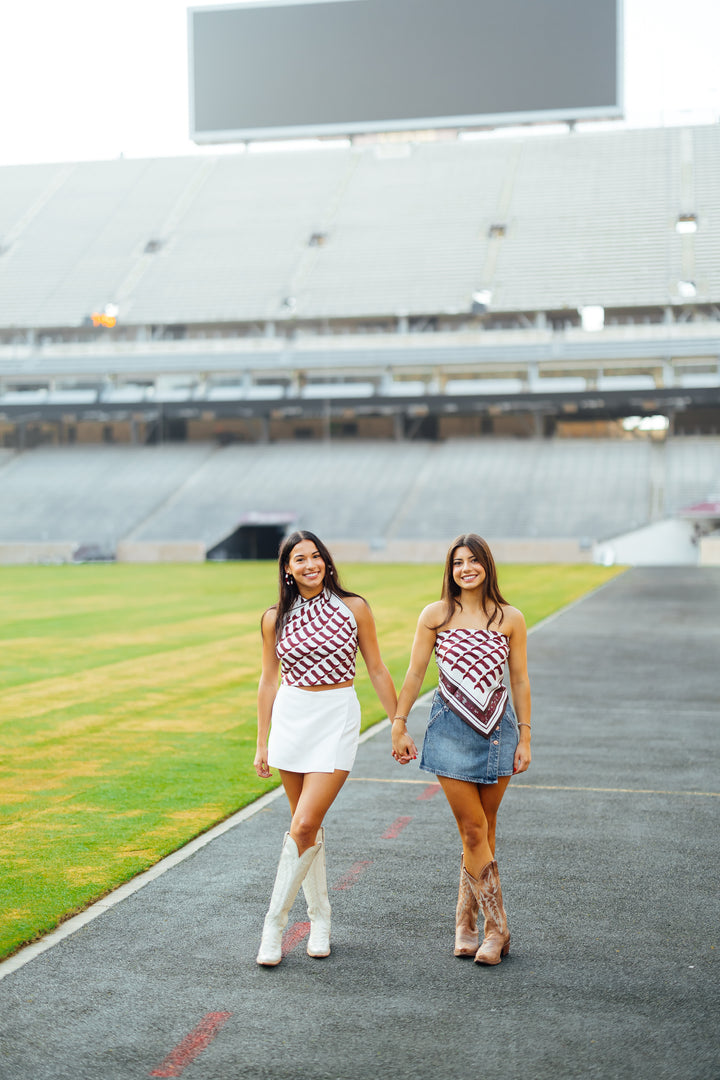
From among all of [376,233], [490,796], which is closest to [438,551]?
[376,233]

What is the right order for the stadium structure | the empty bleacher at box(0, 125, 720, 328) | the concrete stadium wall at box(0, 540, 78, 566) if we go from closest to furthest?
the concrete stadium wall at box(0, 540, 78, 566)
the stadium structure
the empty bleacher at box(0, 125, 720, 328)

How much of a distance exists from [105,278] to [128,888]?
220 ft

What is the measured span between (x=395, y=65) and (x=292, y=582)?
75211 millimetres

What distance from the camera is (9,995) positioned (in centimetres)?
479

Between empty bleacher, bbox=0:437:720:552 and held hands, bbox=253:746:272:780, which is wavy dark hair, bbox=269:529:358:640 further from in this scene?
empty bleacher, bbox=0:437:720:552

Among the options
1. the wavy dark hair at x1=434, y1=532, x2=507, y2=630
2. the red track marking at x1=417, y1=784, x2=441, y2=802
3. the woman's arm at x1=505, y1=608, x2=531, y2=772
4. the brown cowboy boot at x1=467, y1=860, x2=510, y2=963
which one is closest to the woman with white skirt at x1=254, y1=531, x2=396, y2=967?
the wavy dark hair at x1=434, y1=532, x2=507, y2=630

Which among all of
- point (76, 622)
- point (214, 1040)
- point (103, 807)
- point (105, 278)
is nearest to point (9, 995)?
point (214, 1040)

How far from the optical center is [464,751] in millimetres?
5156

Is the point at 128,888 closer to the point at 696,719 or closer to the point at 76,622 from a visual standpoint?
the point at 696,719

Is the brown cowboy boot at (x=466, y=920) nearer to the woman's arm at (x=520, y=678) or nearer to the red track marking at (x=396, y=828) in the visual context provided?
the woman's arm at (x=520, y=678)

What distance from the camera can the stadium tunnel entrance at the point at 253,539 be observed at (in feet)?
171

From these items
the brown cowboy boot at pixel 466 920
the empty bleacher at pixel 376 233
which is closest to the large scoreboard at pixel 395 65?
the empty bleacher at pixel 376 233

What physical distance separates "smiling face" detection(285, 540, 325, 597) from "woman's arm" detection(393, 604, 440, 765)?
524 millimetres

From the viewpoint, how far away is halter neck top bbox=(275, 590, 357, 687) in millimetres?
5141
